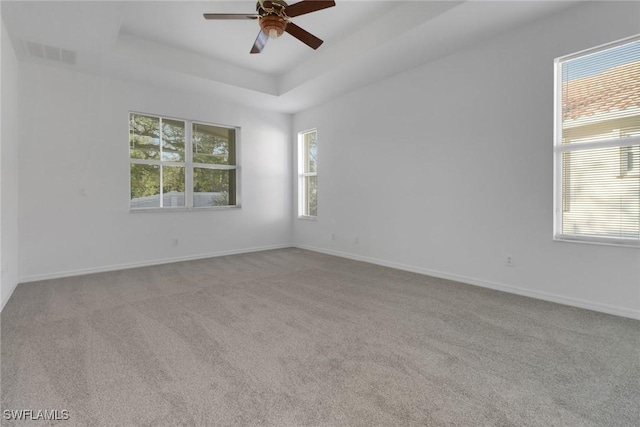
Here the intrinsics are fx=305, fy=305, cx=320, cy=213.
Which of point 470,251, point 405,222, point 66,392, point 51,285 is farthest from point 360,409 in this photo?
point 51,285

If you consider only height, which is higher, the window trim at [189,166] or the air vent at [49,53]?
the air vent at [49,53]

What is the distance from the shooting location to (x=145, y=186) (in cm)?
493

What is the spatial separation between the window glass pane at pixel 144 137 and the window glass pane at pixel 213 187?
2.41 feet

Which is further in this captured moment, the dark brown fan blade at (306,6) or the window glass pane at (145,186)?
the window glass pane at (145,186)

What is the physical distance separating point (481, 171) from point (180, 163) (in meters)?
4.63

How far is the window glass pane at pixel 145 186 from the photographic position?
482cm

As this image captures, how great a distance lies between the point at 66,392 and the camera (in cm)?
168

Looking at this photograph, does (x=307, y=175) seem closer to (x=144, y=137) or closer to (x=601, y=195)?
(x=144, y=137)

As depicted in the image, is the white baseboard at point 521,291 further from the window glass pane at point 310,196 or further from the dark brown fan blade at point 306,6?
the dark brown fan blade at point 306,6

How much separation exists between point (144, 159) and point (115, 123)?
2.07 feet

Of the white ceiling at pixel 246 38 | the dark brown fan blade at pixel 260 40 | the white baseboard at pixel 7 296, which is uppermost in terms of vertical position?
the white ceiling at pixel 246 38

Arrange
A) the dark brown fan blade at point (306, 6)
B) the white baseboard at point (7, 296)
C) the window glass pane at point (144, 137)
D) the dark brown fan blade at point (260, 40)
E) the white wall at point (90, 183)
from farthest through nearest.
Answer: the window glass pane at point (144, 137), the white wall at point (90, 183), the dark brown fan blade at point (260, 40), the white baseboard at point (7, 296), the dark brown fan blade at point (306, 6)

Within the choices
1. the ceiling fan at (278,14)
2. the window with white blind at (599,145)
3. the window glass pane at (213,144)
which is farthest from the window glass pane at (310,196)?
the window with white blind at (599,145)

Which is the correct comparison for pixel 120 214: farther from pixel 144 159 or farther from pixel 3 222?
pixel 3 222
